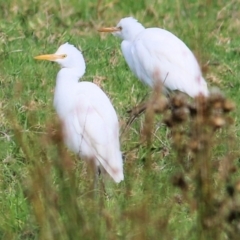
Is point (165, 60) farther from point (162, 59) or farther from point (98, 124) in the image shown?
point (98, 124)

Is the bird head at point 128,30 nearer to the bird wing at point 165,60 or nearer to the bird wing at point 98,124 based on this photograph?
the bird wing at point 165,60

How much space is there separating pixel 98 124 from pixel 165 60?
124 cm

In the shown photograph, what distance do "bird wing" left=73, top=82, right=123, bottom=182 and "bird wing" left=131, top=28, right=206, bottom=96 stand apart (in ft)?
2.77

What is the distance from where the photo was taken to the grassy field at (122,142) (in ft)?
7.29

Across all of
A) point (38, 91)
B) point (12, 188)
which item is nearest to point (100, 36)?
point (38, 91)

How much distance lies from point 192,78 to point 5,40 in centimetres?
143

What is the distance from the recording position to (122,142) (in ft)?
15.4

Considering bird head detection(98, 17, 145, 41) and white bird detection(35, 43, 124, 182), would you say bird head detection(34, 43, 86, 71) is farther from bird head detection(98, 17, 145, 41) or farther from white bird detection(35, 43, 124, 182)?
bird head detection(98, 17, 145, 41)

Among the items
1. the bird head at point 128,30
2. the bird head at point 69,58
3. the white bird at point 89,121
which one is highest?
the white bird at point 89,121

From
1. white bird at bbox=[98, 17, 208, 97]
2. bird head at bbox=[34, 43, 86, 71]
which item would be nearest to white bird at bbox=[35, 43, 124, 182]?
bird head at bbox=[34, 43, 86, 71]

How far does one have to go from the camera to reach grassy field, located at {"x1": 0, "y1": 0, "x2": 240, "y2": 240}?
7.29ft

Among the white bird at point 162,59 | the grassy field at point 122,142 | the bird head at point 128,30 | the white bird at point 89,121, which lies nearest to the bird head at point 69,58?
the white bird at point 89,121

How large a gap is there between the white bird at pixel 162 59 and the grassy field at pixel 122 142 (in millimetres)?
132

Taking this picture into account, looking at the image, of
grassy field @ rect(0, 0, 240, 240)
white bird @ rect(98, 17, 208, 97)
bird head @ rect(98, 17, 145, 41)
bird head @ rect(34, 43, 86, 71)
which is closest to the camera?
grassy field @ rect(0, 0, 240, 240)
